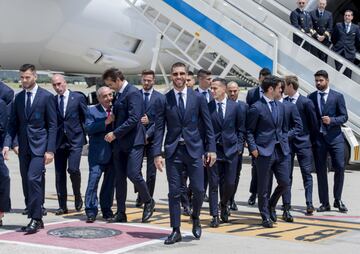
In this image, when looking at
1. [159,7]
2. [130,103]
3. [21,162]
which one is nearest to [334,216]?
[130,103]

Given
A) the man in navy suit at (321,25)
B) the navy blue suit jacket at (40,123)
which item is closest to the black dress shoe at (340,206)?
the navy blue suit jacket at (40,123)

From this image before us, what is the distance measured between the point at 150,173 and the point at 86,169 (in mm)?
4464

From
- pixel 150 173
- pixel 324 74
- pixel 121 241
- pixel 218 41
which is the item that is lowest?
pixel 121 241

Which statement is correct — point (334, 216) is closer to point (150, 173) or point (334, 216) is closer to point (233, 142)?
point (233, 142)

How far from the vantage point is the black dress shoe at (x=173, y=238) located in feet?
21.5

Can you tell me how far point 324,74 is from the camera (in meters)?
9.06

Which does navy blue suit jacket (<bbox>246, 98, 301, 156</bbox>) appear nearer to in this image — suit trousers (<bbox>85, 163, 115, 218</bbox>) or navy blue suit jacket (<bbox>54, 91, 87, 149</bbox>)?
suit trousers (<bbox>85, 163, 115, 218</bbox>)

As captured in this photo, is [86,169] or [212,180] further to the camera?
[86,169]

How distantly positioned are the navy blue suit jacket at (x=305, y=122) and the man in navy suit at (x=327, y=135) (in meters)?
0.11

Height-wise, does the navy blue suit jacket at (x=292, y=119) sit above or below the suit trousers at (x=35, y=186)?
above

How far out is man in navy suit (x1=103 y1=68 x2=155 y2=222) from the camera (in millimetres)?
7516

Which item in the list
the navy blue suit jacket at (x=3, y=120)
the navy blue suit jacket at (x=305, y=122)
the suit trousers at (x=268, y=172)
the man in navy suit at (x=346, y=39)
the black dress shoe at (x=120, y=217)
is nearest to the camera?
the navy blue suit jacket at (x=3, y=120)

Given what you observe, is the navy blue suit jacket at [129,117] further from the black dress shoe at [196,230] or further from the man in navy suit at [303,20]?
the man in navy suit at [303,20]

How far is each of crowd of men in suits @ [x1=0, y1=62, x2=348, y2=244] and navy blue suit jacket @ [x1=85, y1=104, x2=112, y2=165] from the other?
1cm
